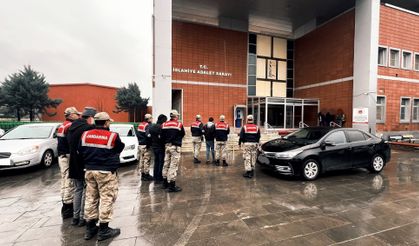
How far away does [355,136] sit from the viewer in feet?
20.8

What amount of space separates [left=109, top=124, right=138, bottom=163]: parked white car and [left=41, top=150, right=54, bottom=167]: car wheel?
88.6 inches

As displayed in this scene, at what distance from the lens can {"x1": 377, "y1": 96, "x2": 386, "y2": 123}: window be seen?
48.4 feet

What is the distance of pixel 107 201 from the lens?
9.43 ft

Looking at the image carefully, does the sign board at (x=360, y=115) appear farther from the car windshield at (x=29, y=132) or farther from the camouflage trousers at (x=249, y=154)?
the car windshield at (x=29, y=132)

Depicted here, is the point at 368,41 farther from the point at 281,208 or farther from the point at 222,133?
the point at 281,208

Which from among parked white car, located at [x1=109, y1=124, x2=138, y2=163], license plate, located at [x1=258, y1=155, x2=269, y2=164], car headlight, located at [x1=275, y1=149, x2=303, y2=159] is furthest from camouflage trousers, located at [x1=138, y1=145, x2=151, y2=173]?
car headlight, located at [x1=275, y1=149, x2=303, y2=159]

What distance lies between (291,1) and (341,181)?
14.7 metres

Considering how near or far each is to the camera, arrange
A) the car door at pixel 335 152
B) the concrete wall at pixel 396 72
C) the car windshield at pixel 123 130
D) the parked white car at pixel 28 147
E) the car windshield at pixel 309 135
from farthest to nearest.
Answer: the concrete wall at pixel 396 72
the car windshield at pixel 123 130
the car windshield at pixel 309 135
the parked white car at pixel 28 147
the car door at pixel 335 152

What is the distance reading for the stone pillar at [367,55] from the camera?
13.5 meters

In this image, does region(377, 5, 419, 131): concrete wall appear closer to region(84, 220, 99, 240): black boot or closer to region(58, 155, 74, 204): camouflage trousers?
region(84, 220, 99, 240): black boot

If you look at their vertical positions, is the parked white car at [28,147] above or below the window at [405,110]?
below

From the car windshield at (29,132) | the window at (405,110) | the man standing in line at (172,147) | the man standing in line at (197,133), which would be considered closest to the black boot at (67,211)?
the man standing in line at (172,147)

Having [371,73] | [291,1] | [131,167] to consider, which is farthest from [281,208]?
[291,1]

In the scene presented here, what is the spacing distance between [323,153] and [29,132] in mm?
9836
